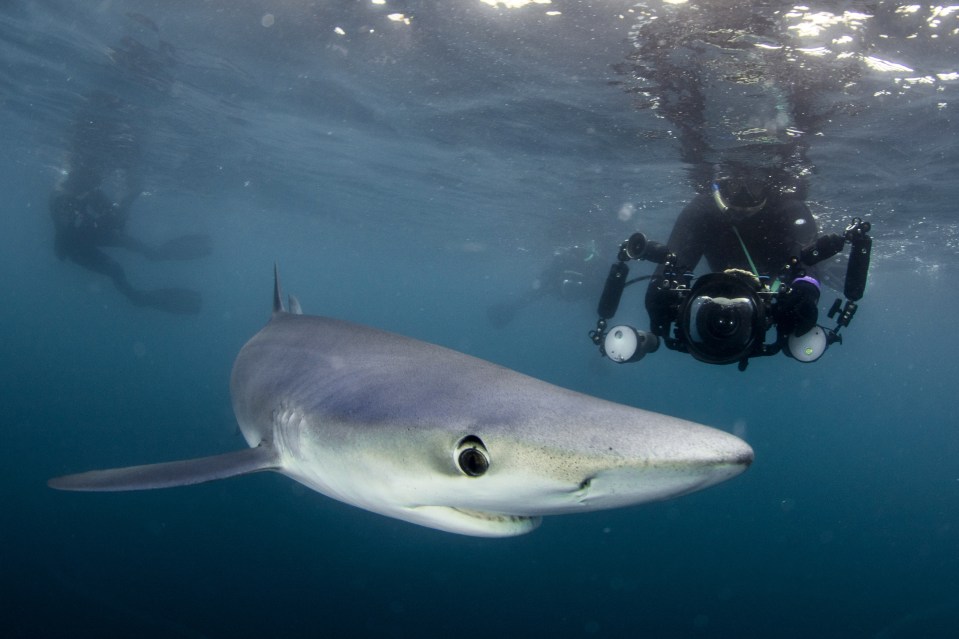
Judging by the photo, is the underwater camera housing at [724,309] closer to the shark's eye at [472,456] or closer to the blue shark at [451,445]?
the blue shark at [451,445]

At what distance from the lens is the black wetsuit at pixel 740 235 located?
26.0ft

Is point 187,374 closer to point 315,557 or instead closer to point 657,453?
point 315,557

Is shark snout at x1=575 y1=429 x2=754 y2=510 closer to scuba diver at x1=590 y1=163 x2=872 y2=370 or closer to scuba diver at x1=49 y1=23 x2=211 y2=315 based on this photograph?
scuba diver at x1=590 y1=163 x2=872 y2=370

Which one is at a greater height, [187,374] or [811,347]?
[811,347]

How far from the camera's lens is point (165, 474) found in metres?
2.56

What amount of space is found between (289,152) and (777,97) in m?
17.6

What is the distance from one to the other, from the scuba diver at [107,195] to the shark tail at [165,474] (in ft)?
50.9

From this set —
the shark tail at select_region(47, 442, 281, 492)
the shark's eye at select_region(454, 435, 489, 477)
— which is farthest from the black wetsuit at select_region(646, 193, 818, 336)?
the shark's eye at select_region(454, 435, 489, 477)

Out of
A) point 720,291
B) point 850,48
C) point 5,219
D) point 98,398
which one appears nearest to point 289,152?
point 98,398

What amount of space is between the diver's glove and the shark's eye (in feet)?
13.9

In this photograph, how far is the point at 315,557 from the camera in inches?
444

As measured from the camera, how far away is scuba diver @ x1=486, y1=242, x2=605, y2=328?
2870cm

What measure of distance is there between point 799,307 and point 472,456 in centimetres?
429

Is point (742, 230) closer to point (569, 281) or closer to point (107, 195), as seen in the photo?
point (569, 281)
